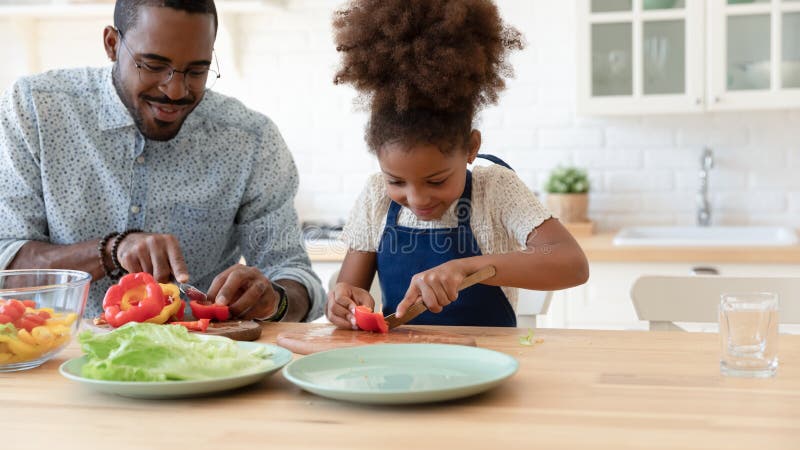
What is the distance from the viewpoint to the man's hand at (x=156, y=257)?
5.91ft

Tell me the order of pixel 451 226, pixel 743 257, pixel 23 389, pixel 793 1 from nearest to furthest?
pixel 23 389
pixel 451 226
pixel 743 257
pixel 793 1

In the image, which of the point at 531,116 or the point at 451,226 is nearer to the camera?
the point at 451,226

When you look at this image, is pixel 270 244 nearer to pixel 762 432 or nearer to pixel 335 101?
pixel 762 432

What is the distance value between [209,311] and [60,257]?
47 centimetres

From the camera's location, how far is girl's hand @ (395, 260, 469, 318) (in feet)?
5.36

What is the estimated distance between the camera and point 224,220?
2.37 metres

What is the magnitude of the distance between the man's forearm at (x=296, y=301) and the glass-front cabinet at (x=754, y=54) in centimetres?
200

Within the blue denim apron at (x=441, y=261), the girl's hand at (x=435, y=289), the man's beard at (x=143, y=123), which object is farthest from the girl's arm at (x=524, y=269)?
the man's beard at (x=143, y=123)

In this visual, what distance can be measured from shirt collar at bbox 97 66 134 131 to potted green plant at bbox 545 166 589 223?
198cm

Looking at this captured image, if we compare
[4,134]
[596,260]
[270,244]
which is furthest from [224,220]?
[596,260]

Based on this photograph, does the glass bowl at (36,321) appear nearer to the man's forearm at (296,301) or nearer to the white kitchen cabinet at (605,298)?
the man's forearm at (296,301)

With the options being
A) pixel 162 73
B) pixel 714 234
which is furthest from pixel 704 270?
pixel 162 73

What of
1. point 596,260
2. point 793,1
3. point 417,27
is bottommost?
point 596,260

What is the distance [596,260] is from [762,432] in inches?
89.3
